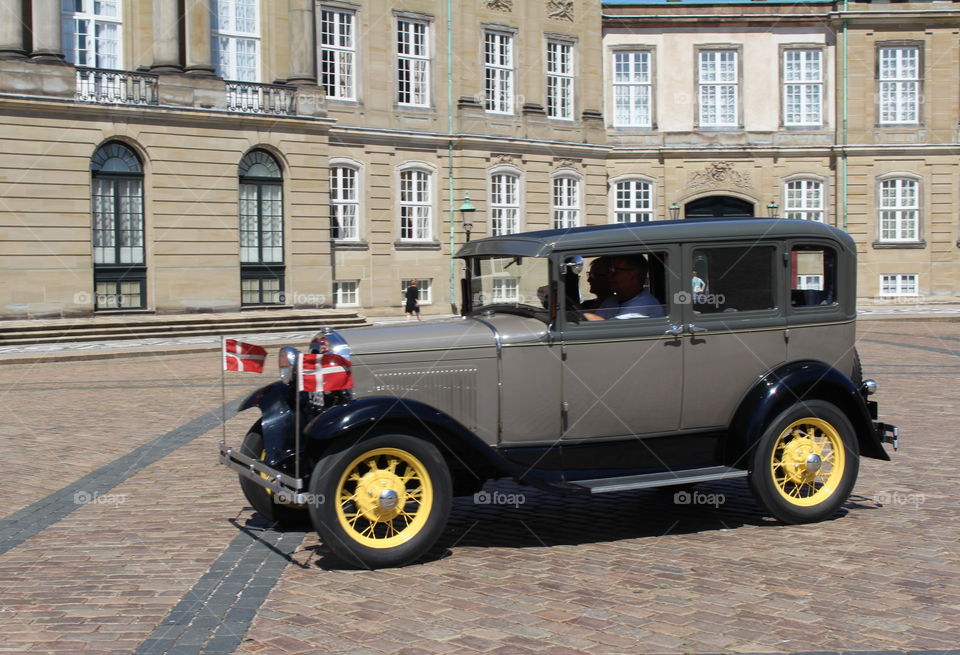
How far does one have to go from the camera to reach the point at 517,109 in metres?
41.1

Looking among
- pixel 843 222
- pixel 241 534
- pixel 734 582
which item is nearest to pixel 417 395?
pixel 241 534

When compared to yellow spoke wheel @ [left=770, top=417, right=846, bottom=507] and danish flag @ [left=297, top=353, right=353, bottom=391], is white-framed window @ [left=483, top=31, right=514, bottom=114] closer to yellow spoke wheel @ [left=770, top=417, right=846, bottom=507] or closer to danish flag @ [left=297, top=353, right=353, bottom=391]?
yellow spoke wheel @ [left=770, top=417, right=846, bottom=507]

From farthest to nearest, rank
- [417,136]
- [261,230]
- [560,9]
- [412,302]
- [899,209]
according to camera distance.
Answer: [899,209]
[560,9]
[417,136]
[412,302]
[261,230]

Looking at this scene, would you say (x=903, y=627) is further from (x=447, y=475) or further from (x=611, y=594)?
(x=447, y=475)

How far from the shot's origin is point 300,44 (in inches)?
1348

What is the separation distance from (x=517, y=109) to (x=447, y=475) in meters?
34.9

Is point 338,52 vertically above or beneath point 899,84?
beneath

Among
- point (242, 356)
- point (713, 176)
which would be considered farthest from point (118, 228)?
point (242, 356)

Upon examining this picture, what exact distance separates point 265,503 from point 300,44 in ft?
91.7

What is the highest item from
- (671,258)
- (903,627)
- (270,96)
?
(270,96)

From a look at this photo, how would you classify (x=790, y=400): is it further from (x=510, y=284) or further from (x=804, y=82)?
(x=804, y=82)

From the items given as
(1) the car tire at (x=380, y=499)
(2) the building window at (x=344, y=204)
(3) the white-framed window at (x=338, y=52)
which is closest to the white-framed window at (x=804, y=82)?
(3) the white-framed window at (x=338, y=52)

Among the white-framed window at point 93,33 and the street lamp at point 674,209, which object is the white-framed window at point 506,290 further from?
the street lamp at point 674,209

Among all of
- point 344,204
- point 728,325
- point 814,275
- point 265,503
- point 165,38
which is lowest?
point 265,503
